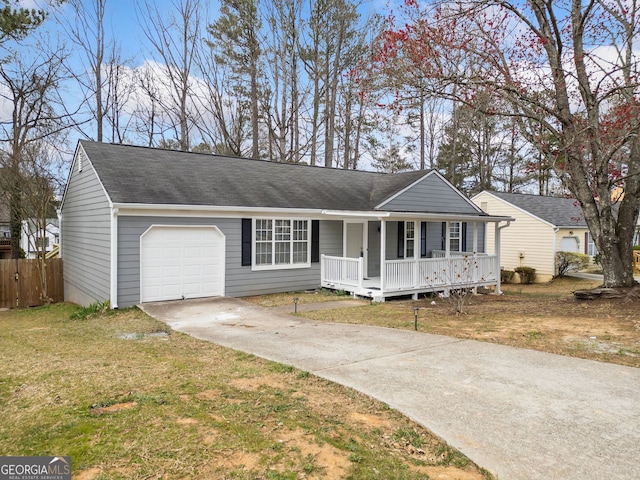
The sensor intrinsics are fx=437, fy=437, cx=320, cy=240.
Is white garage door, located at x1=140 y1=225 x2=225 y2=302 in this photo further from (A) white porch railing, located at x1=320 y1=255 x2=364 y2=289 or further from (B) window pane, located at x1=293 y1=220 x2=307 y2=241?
(A) white porch railing, located at x1=320 y1=255 x2=364 y2=289

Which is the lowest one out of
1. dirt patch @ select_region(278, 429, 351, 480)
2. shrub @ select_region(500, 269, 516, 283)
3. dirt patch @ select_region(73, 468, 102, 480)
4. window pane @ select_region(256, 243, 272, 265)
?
shrub @ select_region(500, 269, 516, 283)

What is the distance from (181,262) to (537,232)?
18.2 metres

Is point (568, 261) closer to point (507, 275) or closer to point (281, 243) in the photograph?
point (507, 275)

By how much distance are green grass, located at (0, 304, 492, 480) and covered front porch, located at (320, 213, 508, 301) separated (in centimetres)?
683

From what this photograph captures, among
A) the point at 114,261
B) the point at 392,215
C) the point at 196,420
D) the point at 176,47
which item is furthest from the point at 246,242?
the point at 176,47

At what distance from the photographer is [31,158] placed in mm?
16844

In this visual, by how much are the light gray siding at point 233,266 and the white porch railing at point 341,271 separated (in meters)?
0.33

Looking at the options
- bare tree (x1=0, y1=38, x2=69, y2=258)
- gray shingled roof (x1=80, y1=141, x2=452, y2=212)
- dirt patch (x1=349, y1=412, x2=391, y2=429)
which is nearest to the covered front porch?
gray shingled roof (x1=80, y1=141, x2=452, y2=212)

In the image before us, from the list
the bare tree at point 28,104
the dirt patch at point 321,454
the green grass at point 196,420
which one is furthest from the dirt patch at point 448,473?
the bare tree at point 28,104

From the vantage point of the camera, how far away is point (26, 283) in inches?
599

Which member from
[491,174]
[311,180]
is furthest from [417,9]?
[491,174]

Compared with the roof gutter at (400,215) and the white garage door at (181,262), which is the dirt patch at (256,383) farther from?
the roof gutter at (400,215)

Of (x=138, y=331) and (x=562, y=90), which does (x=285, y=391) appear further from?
(x=562, y=90)

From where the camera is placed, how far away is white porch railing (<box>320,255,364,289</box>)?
41.5 ft
